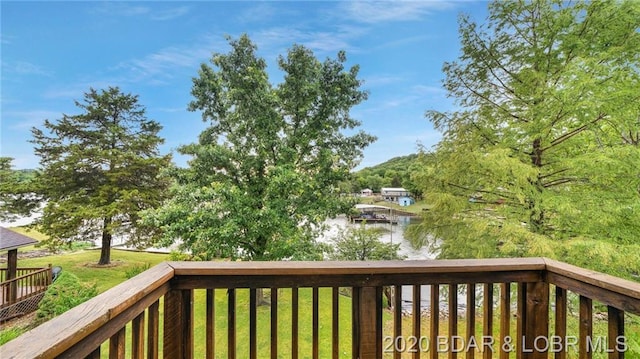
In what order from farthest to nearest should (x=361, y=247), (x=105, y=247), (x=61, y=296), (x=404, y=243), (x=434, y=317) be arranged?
(x=105, y=247), (x=361, y=247), (x=404, y=243), (x=61, y=296), (x=434, y=317)

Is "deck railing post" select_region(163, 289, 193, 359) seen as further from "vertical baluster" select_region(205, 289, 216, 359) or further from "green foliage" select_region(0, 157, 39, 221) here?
"green foliage" select_region(0, 157, 39, 221)

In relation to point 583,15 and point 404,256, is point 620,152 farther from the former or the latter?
point 404,256

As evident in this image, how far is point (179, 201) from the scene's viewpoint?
5777mm

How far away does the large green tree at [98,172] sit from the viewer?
368 inches

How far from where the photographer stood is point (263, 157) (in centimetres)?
620

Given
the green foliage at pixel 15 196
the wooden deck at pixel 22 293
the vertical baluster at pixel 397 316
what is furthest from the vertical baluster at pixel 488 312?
the green foliage at pixel 15 196

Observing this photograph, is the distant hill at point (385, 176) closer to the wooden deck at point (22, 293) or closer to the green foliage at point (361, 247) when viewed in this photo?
the green foliage at point (361, 247)

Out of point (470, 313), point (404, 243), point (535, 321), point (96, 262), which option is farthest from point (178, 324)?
point (96, 262)

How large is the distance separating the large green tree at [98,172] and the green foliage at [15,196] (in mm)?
414

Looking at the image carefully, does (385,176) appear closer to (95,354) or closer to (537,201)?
(537,201)

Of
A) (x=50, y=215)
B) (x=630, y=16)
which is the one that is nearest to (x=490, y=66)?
(x=630, y=16)

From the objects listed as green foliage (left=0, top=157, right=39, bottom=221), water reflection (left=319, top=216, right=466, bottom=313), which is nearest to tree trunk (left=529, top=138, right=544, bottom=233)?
water reflection (left=319, top=216, right=466, bottom=313)

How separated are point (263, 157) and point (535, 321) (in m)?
5.48

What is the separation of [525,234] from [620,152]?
56.6 inches
